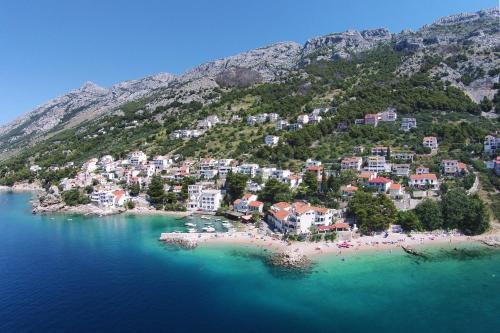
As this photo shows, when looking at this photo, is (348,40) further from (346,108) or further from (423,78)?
(346,108)

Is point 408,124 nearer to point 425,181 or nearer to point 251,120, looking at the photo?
point 425,181

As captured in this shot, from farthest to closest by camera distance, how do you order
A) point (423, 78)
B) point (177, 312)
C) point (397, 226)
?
point (423, 78)
point (397, 226)
point (177, 312)

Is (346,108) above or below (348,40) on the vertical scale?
below

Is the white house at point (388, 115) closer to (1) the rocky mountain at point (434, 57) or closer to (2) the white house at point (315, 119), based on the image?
(2) the white house at point (315, 119)

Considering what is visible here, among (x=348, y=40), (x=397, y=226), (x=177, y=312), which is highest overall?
(x=348, y=40)

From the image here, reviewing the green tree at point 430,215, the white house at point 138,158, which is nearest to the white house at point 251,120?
the white house at point 138,158

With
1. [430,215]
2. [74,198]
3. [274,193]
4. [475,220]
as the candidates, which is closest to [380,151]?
[274,193]

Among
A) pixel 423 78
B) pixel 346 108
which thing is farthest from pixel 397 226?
pixel 423 78
